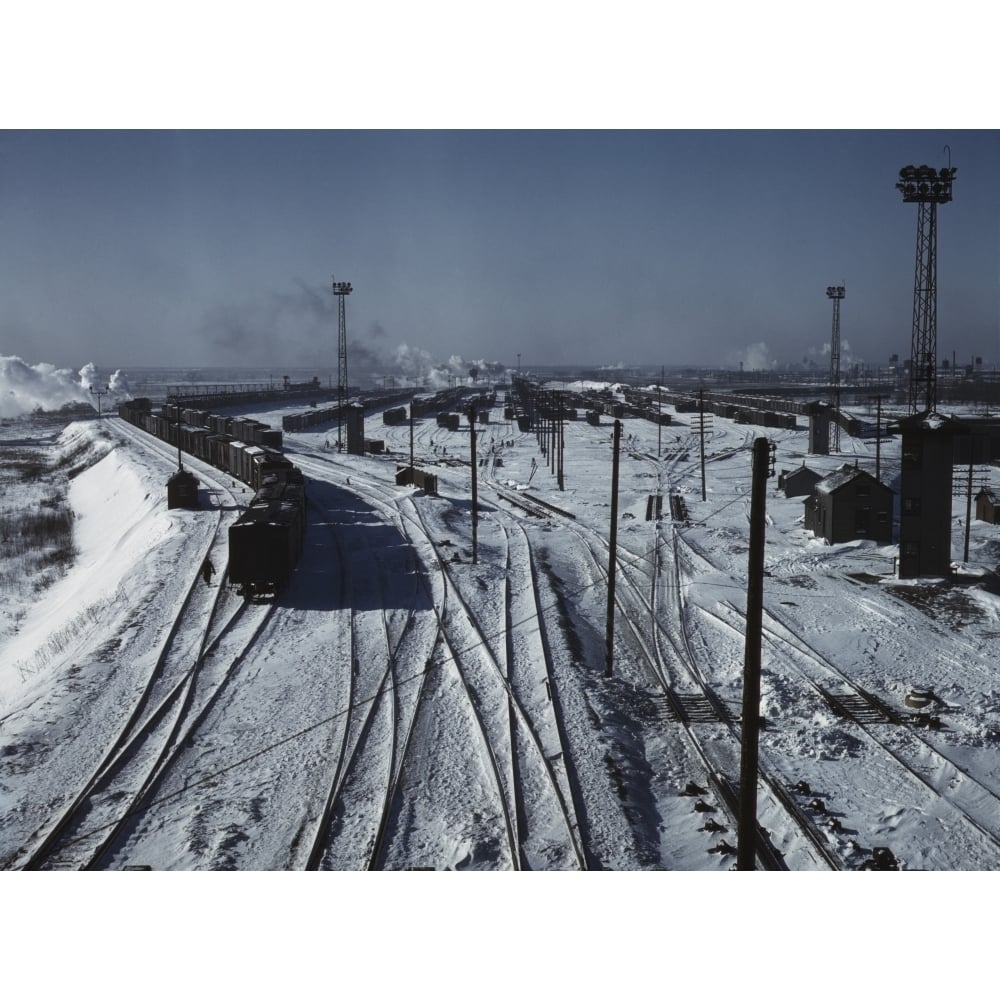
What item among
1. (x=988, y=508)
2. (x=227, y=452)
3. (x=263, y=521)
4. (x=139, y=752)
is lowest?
(x=139, y=752)

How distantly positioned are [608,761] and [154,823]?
21.9 feet

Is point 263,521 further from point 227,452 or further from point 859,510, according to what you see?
point 227,452

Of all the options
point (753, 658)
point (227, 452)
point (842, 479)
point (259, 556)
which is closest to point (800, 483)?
point (842, 479)

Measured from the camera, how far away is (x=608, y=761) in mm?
13953

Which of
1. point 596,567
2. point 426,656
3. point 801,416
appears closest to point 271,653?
point 426,656

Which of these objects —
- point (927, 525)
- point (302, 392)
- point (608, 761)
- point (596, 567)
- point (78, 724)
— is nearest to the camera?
point (608, 761)

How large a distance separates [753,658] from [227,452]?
134ft

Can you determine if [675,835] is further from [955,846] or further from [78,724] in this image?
[78,724]

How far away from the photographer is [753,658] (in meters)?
8.98

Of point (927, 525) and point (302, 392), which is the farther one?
point (302, 392)

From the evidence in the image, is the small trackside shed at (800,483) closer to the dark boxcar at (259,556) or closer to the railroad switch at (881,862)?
the dark boxcar at (259,556)

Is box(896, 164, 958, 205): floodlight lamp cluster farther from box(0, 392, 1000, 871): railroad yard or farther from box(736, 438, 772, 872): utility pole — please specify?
box(736, 438, 772, 872): utility pole

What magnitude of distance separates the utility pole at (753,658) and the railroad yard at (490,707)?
2.15m

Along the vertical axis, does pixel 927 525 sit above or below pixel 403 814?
above
